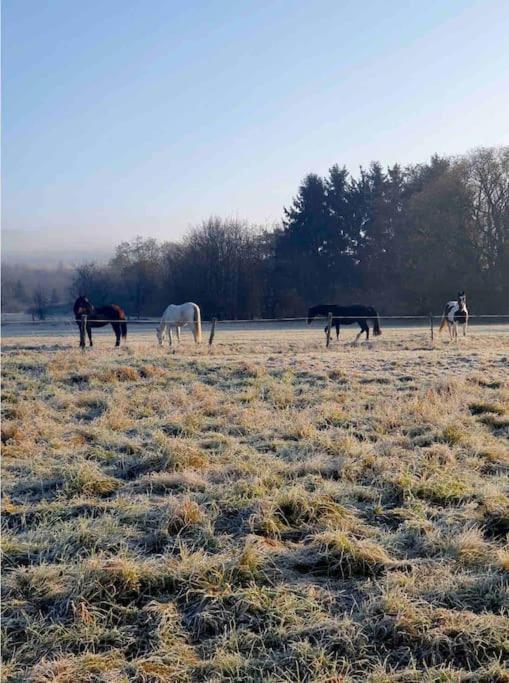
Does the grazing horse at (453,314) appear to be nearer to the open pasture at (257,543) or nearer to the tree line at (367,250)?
the open pasture at (257,543)

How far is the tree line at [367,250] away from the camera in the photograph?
38438 mm

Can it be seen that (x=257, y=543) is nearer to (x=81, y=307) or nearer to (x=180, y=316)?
(x=180, y=316)

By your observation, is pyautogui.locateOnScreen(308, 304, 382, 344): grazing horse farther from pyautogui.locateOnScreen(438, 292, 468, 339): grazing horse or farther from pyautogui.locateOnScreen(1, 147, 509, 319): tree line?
pyautogui.locateOnScreen(1, 147, 509, 319): tree line

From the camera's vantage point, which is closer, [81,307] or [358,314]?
[81,307]

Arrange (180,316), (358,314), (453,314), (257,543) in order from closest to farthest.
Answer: (257,543), (180,316), (453,314), (358,314)

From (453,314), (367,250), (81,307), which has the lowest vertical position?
(453,314)

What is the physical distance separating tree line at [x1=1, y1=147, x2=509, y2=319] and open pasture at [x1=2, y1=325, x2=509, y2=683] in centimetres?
3438

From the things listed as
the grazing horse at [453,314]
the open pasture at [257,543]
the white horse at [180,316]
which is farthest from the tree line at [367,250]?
the open pasture at [257,543]

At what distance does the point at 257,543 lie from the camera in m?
3.47

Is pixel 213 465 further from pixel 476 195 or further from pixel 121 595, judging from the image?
pixel 476 195

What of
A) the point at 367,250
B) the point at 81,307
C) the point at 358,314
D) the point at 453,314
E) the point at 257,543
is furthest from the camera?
A: the point at 367,250

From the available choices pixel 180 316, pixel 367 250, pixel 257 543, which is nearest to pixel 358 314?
pixel 180 316

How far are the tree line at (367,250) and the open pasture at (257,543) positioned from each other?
3438 centimetres

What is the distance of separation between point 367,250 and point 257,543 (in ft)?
141
